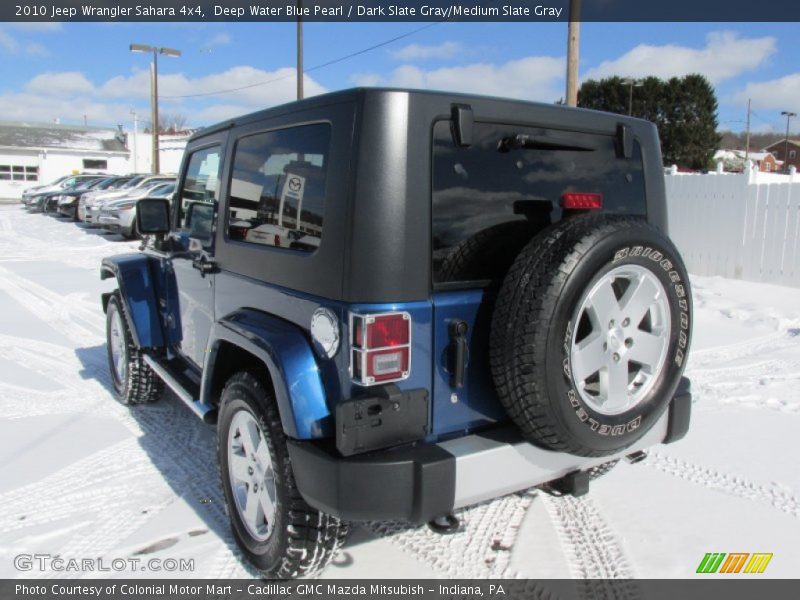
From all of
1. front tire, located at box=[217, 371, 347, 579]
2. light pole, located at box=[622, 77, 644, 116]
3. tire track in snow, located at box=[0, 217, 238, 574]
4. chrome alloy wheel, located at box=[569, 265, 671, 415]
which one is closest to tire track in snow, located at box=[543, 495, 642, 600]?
chrome alloy wheel, located at box=[569, 265, 671, 415]

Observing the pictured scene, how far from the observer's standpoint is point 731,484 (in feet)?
11.2

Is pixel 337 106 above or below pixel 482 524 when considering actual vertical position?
above

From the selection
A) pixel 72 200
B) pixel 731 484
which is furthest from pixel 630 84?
pixel 731 484

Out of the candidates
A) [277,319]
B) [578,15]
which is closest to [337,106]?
[277,319]

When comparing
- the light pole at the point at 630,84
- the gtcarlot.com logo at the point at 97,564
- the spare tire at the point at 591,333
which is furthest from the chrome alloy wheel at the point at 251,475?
the light pole at the point at 630,84

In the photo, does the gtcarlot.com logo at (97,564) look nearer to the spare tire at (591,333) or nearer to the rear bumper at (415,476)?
the rear bumper at (415,476)

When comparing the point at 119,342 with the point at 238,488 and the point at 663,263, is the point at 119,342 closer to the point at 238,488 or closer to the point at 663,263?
the point at 238,488

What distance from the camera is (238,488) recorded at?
2766 millimetres

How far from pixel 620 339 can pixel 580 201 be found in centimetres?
56

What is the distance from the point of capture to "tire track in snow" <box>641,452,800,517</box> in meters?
3.23

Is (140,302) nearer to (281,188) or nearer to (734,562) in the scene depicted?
(281,188)

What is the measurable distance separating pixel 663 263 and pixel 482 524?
152 cm

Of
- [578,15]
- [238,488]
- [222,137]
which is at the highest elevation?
[578,15]

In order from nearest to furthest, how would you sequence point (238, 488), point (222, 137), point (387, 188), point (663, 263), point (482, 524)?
point (387, 188) → point (663, 263) → point (238, 488) → point (482, 524) → point (222, 137)
